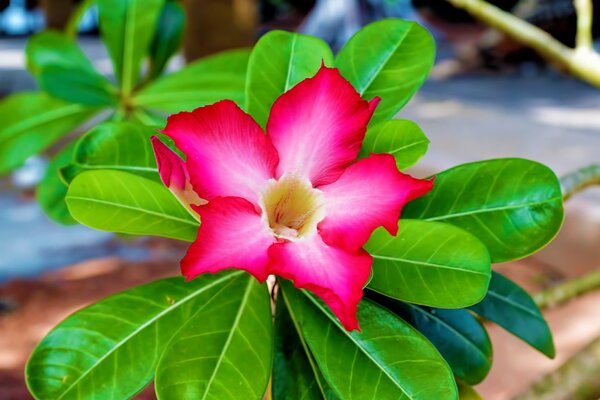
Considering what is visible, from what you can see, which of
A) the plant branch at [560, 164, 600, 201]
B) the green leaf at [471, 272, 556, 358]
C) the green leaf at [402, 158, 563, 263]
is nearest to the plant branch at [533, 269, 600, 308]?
the plant branch at [560, 164, 600, 201]

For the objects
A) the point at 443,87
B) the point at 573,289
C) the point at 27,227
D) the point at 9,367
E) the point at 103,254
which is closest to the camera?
the point at 573,289

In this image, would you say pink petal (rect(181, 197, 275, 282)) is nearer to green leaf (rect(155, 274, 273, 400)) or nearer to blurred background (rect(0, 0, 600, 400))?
green leaf (rect(155, 274, 273, 400))

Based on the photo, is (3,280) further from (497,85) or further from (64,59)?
(497,85)

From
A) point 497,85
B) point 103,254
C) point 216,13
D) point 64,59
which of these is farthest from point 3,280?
→ point 497,85

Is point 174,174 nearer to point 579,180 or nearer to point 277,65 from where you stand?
point 277,65

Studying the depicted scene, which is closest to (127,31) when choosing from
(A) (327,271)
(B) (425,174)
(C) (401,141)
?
(C) (401,141)
